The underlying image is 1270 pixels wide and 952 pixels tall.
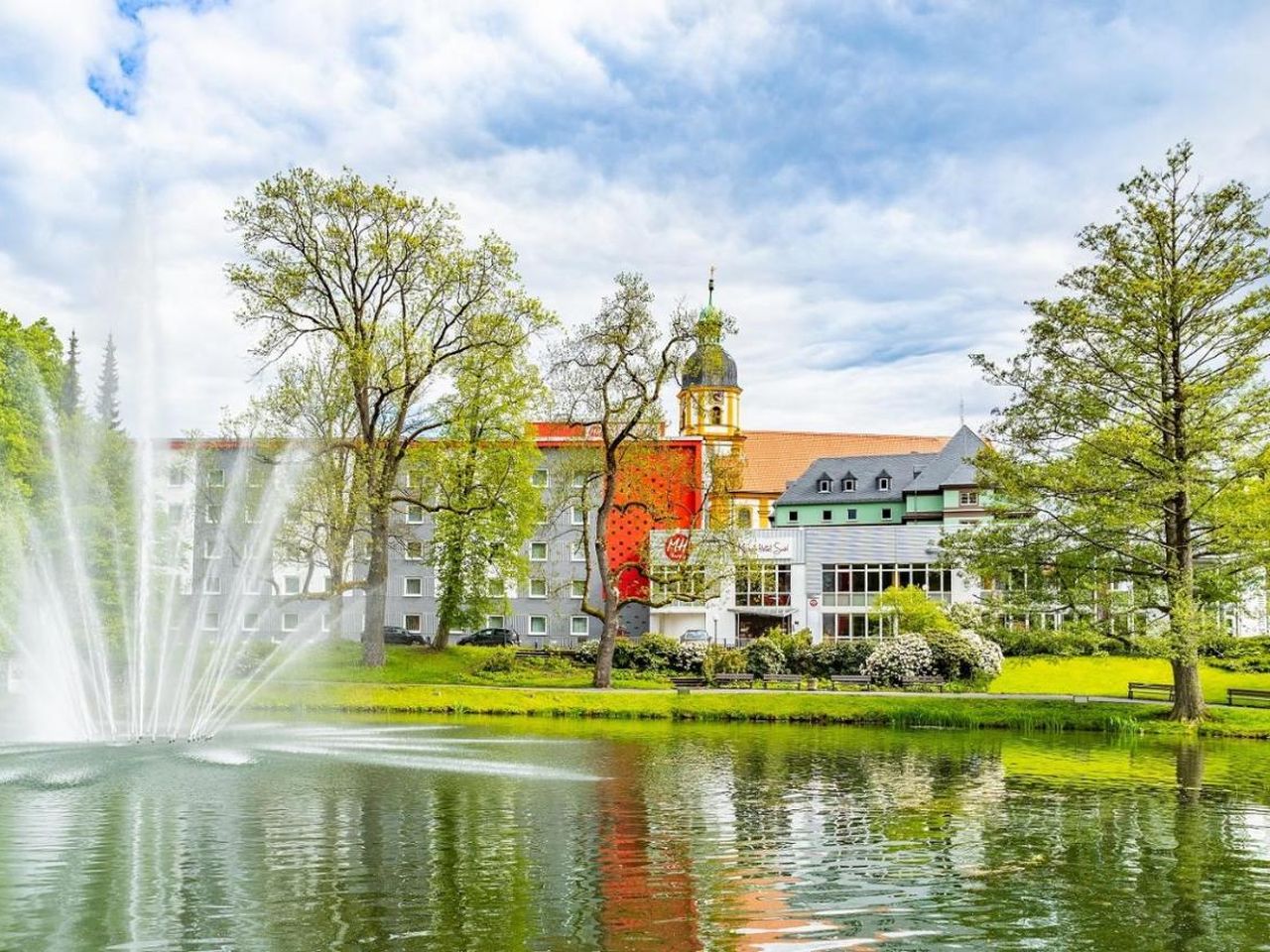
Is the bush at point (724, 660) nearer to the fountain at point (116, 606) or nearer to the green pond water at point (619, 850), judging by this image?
the fountain at point (116, 606)

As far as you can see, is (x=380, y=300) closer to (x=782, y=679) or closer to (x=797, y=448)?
(x=782, y=679)

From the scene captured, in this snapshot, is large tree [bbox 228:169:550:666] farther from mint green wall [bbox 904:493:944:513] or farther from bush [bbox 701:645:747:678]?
mint green wall [bbox 904:493:944:513]

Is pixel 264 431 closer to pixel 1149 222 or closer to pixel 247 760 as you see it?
pixel 247 760

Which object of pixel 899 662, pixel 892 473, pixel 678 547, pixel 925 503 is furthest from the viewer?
pixel 892 473

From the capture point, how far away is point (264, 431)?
50.4m

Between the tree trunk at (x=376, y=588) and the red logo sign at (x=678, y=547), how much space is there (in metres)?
12.3

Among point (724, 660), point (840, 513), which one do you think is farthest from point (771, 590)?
point (724, 660)

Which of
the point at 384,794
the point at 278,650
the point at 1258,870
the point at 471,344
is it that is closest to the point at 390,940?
the point at 384,794

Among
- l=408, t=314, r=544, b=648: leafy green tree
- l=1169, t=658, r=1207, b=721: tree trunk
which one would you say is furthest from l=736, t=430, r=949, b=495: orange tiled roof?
l=1169, t=658, r=1207, b=721: tree trunk

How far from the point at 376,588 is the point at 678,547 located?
46.6 feet

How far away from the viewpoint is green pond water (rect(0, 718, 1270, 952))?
11781 millimetres

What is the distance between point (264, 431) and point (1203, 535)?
37.4 metres

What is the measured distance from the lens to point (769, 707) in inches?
1460

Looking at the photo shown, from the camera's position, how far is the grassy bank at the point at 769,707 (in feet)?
113
